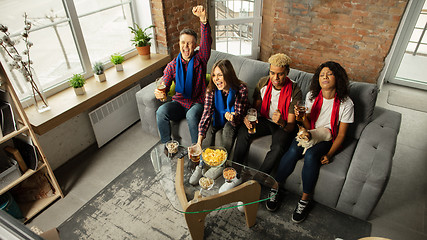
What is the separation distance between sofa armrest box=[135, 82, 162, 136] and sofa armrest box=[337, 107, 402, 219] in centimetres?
186

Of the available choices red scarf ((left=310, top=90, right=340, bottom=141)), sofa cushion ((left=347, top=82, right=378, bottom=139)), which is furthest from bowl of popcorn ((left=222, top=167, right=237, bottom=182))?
sofa cushion ((left=347, top=82, right=378, bottom=139))

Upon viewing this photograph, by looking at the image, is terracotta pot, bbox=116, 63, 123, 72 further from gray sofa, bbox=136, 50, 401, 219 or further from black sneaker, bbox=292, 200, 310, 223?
black sneaker, bbox=292, 200, 310, 223

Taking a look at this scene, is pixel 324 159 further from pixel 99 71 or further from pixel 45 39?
pixel 45 39

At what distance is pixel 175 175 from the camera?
2051 mm

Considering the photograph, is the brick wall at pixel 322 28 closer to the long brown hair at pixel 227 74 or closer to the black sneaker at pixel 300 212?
the long brown hair at pixel 227 74

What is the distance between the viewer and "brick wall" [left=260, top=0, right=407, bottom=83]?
10.7ft

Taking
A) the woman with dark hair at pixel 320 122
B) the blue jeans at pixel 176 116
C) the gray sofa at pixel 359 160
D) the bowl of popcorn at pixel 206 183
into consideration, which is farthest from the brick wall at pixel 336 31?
the bowl of popcorn at pixel 206 183

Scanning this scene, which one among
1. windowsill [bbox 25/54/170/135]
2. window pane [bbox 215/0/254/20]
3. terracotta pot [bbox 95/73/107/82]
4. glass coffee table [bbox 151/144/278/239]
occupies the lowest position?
glass coffee table [bbox 151/144/278/239]

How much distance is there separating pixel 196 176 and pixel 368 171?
1.20m

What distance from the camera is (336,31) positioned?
11.6 feet

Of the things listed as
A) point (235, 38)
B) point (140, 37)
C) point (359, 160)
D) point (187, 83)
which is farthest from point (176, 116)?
point (235, 38)

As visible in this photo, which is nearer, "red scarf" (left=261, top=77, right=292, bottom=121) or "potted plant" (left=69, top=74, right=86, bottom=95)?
"red scarf" (left=261, top=77, right=292, bottom=121)

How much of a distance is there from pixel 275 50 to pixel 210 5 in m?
1.10

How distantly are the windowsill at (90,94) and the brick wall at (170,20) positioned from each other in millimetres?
154
